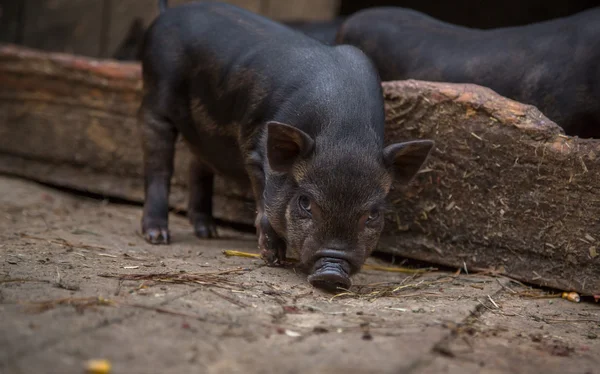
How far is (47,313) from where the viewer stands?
10.4 ft

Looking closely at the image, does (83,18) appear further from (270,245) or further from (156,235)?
(270,245)

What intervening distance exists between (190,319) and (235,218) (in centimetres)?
324

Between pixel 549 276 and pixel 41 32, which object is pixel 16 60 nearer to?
pixel 41 32

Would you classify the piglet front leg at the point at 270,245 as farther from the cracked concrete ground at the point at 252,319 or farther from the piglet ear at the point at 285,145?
the piglet ear at the point at 285,145

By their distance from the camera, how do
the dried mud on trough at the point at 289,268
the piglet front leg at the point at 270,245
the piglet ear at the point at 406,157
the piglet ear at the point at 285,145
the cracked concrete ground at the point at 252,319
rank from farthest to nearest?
the piglet front leg at the point at 270,245, the piglet ear at the point at 406,157, the piglet ear at the point at 285,145, the dried mud on trough at the point at 289,268, the cracked concrete ground at the point at 252,319

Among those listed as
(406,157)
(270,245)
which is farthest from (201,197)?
(406,157)

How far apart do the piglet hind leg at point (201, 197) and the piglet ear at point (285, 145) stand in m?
1.76

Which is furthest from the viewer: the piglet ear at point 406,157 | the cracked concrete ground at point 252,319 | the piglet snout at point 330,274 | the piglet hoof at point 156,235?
the piglet hoof at point 156,235

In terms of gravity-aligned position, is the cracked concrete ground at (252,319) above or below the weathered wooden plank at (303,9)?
below

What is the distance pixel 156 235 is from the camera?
5543 millimetres

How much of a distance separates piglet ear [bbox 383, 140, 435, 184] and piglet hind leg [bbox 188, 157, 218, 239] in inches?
77.6

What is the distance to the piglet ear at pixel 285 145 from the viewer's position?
4305 millimetres

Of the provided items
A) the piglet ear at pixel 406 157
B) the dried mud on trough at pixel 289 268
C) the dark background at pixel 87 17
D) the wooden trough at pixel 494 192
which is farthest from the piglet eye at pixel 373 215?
the dark background at pixel 87 17

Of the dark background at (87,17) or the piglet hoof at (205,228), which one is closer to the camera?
the piglet hoof at (205,228)
